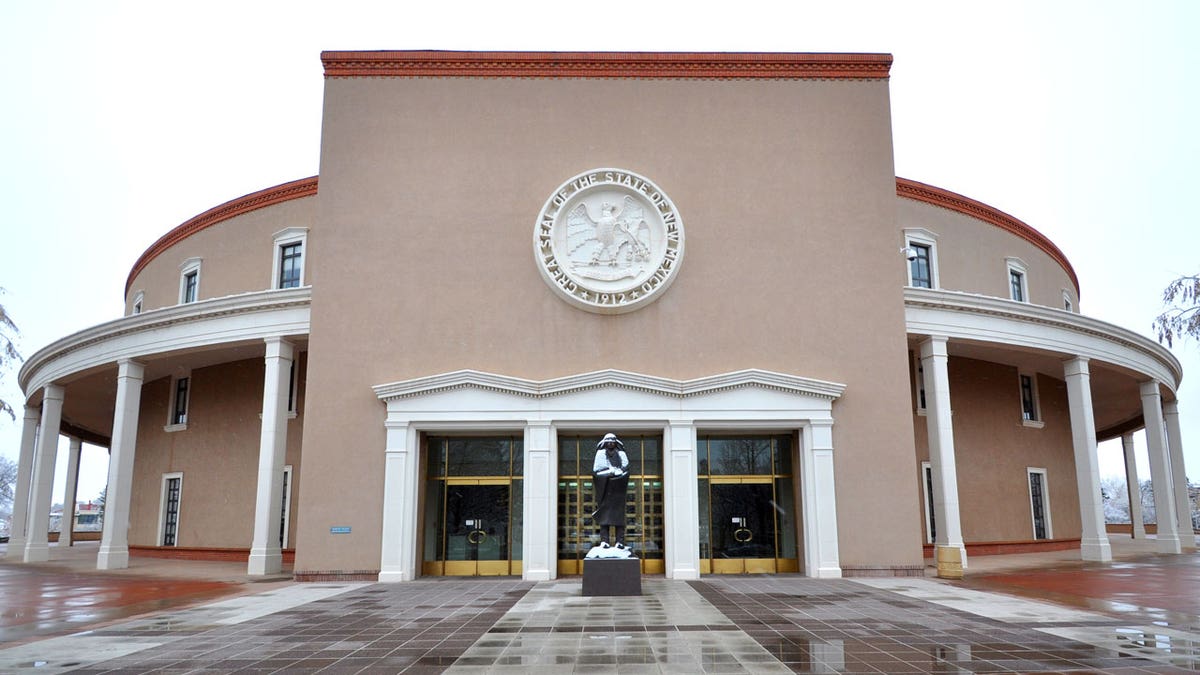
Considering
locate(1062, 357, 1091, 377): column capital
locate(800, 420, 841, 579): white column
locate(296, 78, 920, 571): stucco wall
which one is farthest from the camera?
locate(1062, 357, 1091, 377): column capital

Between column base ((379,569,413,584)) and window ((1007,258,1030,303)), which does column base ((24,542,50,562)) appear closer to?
column base ((379,569,413,584))

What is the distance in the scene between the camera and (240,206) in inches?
1046

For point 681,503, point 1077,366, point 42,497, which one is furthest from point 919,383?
point 42,497

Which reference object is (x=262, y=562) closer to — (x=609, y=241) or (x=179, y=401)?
(x=179, y=401)

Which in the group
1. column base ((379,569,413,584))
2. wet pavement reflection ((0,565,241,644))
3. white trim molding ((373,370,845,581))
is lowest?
wet pavement reflection ((0,565,241,644))

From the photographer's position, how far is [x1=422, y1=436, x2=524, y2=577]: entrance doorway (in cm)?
1872

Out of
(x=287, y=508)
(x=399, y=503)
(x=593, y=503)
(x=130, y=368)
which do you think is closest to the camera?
(x=399, y=503)

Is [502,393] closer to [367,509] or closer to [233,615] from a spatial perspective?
[367,509]

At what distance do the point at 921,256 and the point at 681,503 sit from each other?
1311 cm

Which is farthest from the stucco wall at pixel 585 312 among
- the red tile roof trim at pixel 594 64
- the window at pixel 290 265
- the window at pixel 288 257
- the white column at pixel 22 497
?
the white column at pixel 22 497

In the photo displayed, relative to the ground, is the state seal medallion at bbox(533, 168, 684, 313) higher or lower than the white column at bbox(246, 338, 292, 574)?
higher

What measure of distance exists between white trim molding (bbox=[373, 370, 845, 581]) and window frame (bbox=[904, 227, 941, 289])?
9.08 m

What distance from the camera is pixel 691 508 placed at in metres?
17.8

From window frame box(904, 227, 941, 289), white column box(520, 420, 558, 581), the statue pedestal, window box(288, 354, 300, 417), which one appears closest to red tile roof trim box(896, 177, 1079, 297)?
window frame box(904, 227, 941, 289)
